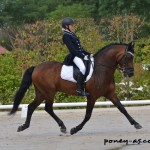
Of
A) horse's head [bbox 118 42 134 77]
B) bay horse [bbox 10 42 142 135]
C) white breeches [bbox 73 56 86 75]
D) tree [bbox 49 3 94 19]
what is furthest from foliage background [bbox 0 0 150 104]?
tree [bbox 49 3 94 19]

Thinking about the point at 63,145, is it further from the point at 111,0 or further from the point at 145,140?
the point at 111,0

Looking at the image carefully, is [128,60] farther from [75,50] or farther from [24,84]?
[24,84]

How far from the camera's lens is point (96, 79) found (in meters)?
11.0

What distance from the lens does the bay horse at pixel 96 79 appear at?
35.9ft

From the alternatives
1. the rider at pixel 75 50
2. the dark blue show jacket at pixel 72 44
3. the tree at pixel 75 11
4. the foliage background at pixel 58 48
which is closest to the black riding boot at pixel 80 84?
the rider at pixel 75 50

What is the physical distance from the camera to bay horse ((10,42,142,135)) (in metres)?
11.0

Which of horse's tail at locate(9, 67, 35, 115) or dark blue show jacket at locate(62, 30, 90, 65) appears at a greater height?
dark blue show jacket at locate(62, 30, 90, 65)

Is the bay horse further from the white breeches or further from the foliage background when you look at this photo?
the foliage background

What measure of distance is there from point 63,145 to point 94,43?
11.0 meters

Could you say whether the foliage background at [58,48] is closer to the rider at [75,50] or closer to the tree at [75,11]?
the rider at [75,50]

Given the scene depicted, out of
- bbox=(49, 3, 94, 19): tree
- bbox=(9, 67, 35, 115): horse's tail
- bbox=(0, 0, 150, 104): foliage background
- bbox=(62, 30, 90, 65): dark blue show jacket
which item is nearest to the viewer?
bbox=(62, 30, 90, 65): dark blue show jacket

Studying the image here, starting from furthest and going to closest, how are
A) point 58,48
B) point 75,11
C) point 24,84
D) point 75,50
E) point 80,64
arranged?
point 75,11 < point 58,48 < point 24,84 < point 80,64 < point 75,50

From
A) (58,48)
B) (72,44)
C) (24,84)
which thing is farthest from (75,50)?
(58,48)

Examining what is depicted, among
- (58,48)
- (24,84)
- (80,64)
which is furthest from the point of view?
(58,48)
